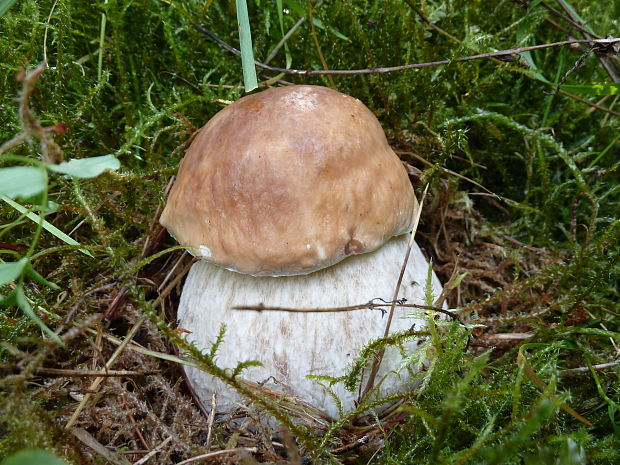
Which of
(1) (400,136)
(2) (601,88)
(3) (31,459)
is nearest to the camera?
(3) (31,459)

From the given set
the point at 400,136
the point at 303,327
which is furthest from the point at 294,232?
the point at 400,136

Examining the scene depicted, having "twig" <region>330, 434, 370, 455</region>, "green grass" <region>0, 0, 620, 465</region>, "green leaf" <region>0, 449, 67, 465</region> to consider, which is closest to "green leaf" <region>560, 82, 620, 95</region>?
"green grass" <region>0, 0, 620, 465</region>

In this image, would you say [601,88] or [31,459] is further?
[601,88]

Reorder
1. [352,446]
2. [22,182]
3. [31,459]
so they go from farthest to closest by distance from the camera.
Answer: [352,446] < [22,182] < [31,459]

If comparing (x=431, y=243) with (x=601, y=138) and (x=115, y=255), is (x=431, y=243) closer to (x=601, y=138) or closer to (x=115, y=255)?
(x=601, y=138)

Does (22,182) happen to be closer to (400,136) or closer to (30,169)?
(30,169)

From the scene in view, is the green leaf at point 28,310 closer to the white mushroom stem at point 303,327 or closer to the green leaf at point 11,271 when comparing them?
the green leaf at point 11,271

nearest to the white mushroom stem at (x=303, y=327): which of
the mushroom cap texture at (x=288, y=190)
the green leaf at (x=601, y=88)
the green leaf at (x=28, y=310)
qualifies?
the mushroom cap texture at (x=288, y=190)
